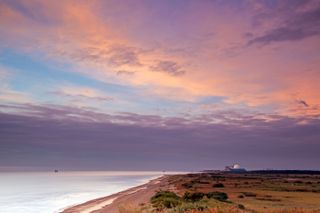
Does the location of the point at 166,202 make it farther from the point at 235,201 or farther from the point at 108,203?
the point at 108,203

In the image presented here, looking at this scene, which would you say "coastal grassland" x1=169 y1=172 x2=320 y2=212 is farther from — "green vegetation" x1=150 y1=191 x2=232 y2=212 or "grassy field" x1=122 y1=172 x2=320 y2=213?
"green vegetation" x1=150 y1=191 x2=232 y2=212

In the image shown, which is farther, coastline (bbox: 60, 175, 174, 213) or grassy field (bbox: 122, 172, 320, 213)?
coastline (bbox: 60, 175, 174, 213)

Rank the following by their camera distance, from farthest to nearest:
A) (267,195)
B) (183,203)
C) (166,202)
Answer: (267,195) < (166,202) < (183,203)

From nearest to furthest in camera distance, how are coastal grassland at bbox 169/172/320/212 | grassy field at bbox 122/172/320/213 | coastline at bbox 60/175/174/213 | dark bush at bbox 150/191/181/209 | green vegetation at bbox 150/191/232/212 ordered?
green vegetation at bbox 150/191/232/212 → grassy field at bbox 122/172/320/213 → dark bush at bbox 150/191/181/209 → coastal grassland at bbox 169/172/320/212 → coastline at bbox 60/175/174/213

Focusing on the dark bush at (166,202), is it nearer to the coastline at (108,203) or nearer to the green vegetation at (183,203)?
the green vegetation at (183,203)

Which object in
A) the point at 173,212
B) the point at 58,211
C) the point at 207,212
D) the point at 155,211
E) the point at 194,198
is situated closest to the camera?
the point at 207,212

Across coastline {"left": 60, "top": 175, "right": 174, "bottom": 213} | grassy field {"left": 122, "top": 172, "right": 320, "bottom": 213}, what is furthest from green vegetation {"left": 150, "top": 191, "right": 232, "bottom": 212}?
coastline {"left": 60, "top": 175, "right": 174, "bottom": 213}

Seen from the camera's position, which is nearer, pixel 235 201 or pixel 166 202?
pixel 166 202

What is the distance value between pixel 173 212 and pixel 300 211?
23.5 ft

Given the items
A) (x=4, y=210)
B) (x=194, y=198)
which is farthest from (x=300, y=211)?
(x=4, y=210)

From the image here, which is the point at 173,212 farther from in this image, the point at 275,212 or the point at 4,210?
the point at 4,210

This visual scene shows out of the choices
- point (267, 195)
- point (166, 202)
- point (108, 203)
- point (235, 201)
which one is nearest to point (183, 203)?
point (166, 202)

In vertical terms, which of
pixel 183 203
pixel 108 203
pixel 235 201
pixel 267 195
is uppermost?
pixel 267 195

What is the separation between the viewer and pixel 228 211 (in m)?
20.2
